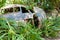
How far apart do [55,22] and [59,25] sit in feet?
0.34

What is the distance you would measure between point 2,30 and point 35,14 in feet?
2.85

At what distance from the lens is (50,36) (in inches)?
153

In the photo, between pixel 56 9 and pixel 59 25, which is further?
pixel 56 9

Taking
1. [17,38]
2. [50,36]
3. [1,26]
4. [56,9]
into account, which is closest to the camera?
[17,38]

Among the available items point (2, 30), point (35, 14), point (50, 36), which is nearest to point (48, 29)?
point (50, 36)

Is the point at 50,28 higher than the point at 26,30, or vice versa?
the point at 26,30

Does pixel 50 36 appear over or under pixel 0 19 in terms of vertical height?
under

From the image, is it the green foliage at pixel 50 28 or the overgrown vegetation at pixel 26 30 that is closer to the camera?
the overgrown vegetation at pixel 26 30

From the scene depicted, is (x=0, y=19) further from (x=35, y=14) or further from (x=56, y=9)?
(x=56, y=9)

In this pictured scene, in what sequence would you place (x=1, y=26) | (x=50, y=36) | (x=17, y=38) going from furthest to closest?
(x=50, y=36)
(x=1, y=26)
(x=17, y=38)

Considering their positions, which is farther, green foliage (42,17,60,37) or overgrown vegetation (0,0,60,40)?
green foliage (42,17,60,37)

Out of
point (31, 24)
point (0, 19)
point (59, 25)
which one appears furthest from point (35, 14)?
point (0, 19)

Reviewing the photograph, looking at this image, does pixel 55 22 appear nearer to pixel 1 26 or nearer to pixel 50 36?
pixel 50 36

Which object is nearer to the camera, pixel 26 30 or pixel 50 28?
pixel 26 30
